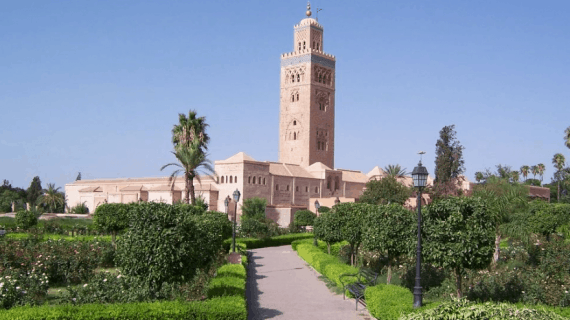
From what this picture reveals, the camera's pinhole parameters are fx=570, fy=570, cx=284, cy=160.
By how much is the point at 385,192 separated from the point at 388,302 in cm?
3804

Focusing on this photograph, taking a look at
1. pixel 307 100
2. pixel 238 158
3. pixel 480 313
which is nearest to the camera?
pixel 480 313

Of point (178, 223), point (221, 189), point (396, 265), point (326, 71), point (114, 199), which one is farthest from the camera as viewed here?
point (326, 71)

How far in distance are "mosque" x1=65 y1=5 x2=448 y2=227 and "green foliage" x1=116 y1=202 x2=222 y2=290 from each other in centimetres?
3499

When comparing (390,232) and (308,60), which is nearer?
(390,232)

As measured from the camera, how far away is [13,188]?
8231 cm

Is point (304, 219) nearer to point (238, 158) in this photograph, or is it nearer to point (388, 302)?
point (238, 158)

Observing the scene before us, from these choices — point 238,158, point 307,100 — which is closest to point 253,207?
point 238,158

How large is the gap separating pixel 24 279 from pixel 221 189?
126 ft

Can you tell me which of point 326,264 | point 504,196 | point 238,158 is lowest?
point 326,264

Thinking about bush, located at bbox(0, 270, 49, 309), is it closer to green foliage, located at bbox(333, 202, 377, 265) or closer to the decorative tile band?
green foliage, located at bbox(333, 202, 377, 265)

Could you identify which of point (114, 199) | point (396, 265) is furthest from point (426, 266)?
point (114, 199)

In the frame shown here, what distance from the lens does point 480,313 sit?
223 inches

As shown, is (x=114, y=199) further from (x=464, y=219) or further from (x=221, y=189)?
(x=464, y=219)

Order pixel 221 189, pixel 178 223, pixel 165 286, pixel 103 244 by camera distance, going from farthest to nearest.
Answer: pixel 221 189 < pixel 103 244 < pixel 165 286 < pixel 178 223
